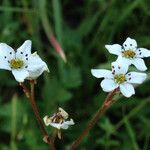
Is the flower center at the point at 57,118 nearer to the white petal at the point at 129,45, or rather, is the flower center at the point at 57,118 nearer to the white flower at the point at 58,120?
the white flower at the point at 58,120

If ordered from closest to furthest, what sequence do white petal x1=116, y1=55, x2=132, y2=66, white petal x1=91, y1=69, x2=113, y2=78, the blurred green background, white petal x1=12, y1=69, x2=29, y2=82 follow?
1. white petal x1=12, y1=69, x2=29, y2=82
2. white petal x1=91, y1=69, x2=113, y2=78
3. white petal x1=116, y1=55, x2=132, y2=66
4. the blurred green background

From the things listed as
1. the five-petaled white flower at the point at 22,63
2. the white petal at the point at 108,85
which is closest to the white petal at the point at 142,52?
the white petal at the point at 108,85

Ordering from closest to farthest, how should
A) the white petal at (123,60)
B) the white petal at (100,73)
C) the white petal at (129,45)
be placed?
the white petal at (100,73) → the white petal at (123,60) → the white petal at (129,45)

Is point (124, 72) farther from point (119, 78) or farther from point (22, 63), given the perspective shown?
point (22, 63)

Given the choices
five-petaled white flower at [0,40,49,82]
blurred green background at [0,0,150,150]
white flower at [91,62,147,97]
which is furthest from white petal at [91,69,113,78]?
blurred green background at [0,0,150,150]

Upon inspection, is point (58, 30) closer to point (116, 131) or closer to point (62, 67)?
point (62, 67)

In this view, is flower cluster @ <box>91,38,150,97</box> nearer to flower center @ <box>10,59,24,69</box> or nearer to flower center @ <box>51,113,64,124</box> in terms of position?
flower center @ <box>51,113,64,124</box>
